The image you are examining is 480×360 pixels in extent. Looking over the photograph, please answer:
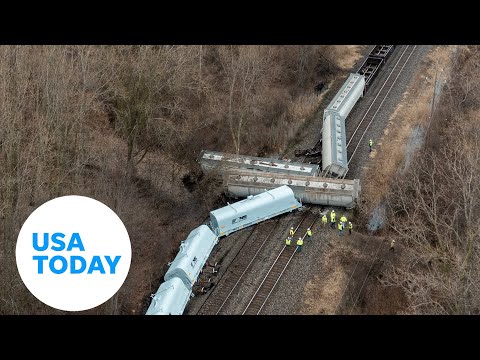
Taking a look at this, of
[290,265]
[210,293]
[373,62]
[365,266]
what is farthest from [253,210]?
[373,62]

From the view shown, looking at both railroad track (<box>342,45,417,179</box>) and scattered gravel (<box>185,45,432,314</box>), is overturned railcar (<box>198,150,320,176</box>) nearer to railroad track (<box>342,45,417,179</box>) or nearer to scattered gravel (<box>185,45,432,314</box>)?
railroad track (<box>342,45,417,179</box>)

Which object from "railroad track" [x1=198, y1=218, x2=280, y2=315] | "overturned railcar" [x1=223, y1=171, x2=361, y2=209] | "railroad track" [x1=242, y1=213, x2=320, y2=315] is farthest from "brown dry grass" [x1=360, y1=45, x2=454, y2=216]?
"railroad track" [x1=198, y1=218, x2=280, y2=315]

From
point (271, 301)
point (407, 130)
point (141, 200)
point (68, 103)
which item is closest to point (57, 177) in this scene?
point (68, 103)

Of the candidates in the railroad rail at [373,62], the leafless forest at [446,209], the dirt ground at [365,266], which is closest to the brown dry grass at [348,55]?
the railroad rail at [373,62]

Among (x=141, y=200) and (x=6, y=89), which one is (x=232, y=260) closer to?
(x=141, y=200)

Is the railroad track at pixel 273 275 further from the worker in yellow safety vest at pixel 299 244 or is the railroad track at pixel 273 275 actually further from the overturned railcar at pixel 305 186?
the overturned railcar at pixel 305 186

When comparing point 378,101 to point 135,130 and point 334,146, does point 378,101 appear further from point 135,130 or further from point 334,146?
point 135,130
